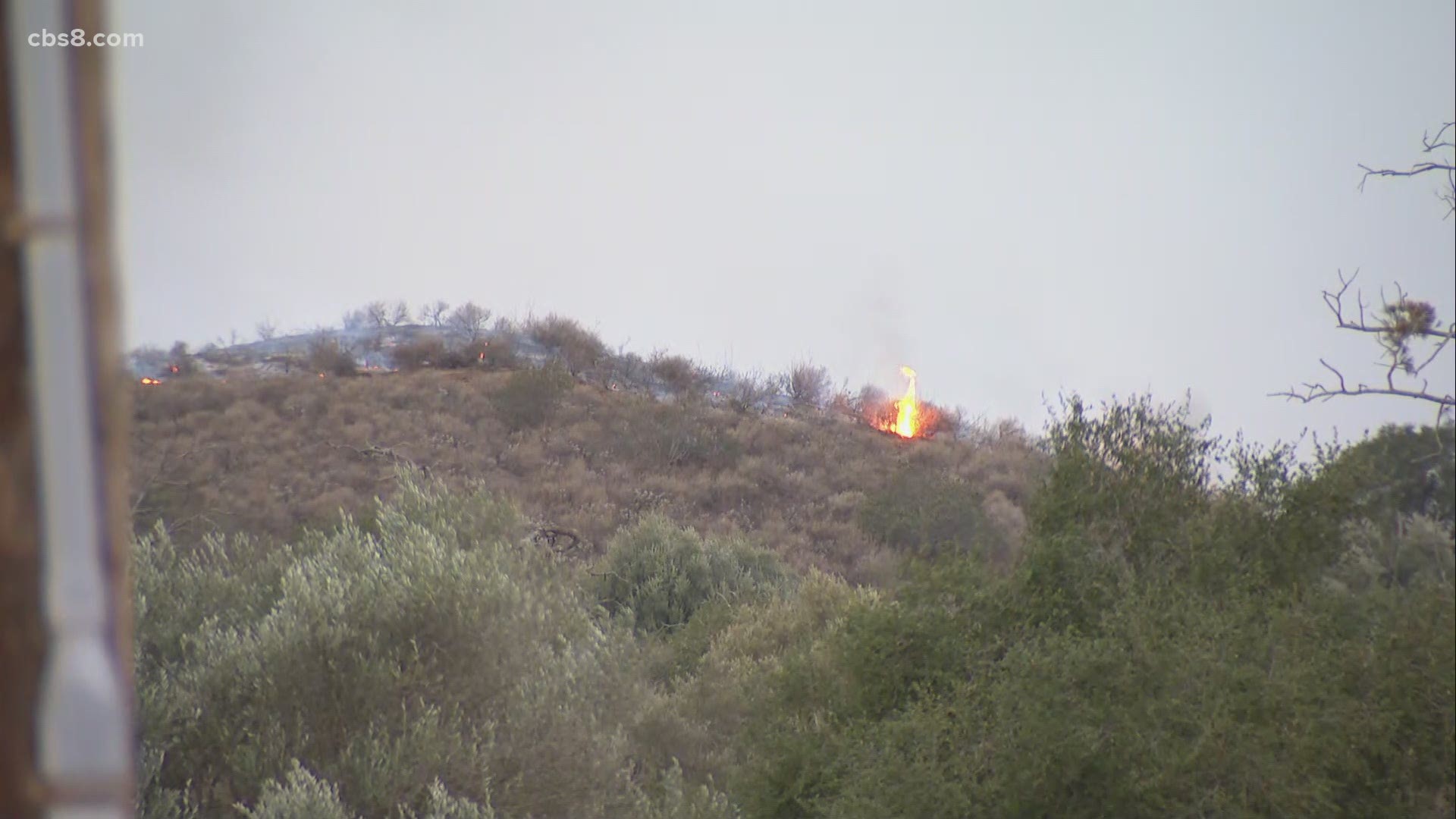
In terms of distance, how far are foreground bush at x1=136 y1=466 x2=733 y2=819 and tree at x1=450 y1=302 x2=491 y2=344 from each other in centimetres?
2698

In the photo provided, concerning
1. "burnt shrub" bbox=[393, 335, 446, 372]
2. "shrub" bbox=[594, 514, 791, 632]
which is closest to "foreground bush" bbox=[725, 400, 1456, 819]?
"shrub" bbox=[594, 514, 791, 632]

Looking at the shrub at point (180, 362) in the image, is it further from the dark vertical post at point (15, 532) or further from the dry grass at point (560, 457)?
the dark vertical post at point (15, 532)

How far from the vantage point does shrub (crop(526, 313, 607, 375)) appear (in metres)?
35.2

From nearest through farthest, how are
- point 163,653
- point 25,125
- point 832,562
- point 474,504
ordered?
point 25,125 < point 163,653 < point 474,504 < point 832,562

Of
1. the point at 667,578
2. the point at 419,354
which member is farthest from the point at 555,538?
the point at 419,354

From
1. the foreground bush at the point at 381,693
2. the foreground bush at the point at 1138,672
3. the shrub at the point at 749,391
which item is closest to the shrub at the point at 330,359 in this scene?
the shrub at the point at 749,391

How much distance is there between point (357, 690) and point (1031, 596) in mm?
4453

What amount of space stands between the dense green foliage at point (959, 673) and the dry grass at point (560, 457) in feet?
33.8

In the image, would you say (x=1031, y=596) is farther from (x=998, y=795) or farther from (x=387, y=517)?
(x=387, y=517)

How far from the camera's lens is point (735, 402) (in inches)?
1278

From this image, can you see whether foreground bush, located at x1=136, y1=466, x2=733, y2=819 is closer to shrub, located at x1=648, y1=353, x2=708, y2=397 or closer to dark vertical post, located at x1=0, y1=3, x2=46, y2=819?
dark vertical post, located at x1=0, y1=3, x2=46, y2=819

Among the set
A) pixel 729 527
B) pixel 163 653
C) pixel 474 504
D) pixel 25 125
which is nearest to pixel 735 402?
pixel 729 527

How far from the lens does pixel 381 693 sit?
7.04 metres

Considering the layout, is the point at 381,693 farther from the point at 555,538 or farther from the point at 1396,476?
the point at 555,538
